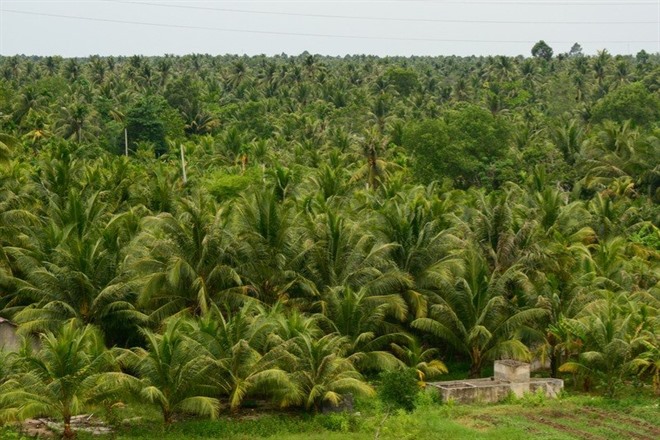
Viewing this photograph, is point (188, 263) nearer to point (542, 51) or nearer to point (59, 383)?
point (59, 383)

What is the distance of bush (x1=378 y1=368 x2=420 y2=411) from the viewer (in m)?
21.1

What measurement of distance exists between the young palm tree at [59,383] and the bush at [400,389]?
21.5 feet

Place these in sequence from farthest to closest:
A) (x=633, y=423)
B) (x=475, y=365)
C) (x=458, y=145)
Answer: (x=458, y=145)
(x=475, y=365)
(x=633, y=423)

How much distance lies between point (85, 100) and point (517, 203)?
47691 millimetres

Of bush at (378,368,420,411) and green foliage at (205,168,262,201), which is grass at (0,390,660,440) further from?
green foliage at (205,168,262,201)

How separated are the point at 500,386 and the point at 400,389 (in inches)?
141

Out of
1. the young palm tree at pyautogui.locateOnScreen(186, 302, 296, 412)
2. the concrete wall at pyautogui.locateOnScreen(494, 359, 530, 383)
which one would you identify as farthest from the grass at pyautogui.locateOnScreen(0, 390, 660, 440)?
the concrete wall at pyautogui.locateOnScreen(494, 359, 530, 383)

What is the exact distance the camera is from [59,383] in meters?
18.3

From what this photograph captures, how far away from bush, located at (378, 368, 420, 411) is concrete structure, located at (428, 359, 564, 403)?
1.88 m

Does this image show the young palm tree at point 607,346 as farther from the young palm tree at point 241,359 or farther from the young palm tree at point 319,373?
the young palm tree at point 241,359

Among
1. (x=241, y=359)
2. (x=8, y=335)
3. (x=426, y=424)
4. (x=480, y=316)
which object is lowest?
(x=426, y=424)

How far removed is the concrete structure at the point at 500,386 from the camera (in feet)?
75.0

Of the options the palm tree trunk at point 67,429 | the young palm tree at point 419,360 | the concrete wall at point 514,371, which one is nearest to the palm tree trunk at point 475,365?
the young palm tree at point 419,360

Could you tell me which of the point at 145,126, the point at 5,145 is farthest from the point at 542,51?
the point at 5,145
